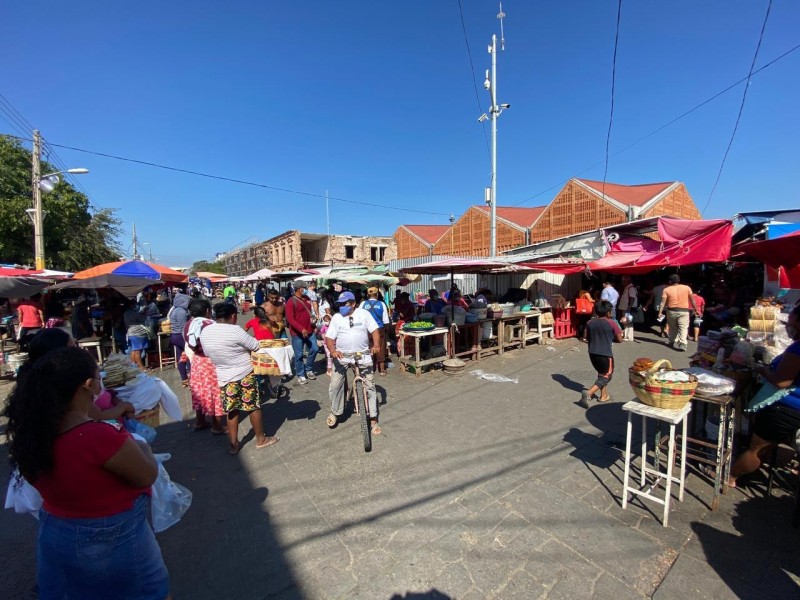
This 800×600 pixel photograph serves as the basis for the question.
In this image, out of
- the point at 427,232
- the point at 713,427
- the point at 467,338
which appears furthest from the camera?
the point at 427,232

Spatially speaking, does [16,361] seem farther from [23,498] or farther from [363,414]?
[363,414]

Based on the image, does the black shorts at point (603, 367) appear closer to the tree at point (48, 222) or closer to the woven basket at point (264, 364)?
the woven basket at point (264, 364)

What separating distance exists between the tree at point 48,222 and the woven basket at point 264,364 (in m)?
21.5

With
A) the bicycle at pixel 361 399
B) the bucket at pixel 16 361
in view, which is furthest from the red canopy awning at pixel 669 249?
the bucket at pixel 16 361

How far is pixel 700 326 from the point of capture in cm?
1077

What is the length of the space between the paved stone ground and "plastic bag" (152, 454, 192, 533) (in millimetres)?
392

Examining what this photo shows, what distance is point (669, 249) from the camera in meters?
9.88

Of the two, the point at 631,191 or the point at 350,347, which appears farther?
the point at 631,191

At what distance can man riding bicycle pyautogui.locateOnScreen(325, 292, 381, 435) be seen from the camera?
455 centimetres

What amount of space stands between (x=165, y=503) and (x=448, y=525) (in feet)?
7.13

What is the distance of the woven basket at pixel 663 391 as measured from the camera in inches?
109

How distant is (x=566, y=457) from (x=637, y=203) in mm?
15606

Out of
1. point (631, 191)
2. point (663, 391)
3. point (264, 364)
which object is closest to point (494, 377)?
point (663, 391)

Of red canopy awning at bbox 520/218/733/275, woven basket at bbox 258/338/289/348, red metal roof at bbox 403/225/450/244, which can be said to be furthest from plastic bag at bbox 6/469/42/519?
red metal roof at bbox 403/225/450/244
